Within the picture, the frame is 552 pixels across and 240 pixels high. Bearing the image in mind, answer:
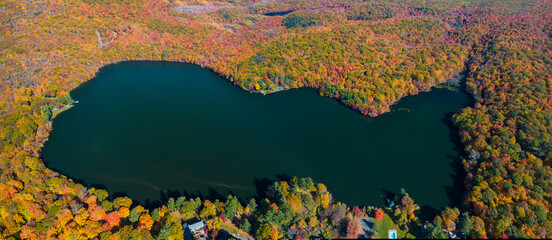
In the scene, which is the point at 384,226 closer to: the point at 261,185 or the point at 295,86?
the point at 261,185

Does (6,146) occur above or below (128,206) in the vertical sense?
above

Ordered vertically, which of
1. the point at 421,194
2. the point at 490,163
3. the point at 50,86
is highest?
the point at 50,86

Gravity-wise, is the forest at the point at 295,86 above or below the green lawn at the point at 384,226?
above

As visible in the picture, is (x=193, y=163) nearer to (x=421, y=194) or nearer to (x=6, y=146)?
(x=6, y=146)

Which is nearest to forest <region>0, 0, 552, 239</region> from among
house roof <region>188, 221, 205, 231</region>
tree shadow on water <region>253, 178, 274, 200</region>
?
tree shadow on water <region>253, 178, 274, 200</region>

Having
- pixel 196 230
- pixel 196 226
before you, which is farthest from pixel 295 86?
pixel 196 230

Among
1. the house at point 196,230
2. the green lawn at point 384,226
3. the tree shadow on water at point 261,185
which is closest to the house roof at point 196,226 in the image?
the house at point 196,230

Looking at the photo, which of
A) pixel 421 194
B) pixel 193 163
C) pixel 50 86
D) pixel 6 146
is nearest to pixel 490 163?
pixel 421 194

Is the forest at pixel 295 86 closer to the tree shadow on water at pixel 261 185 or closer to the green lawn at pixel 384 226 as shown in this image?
the tree shadow on water at pixel 261 185
